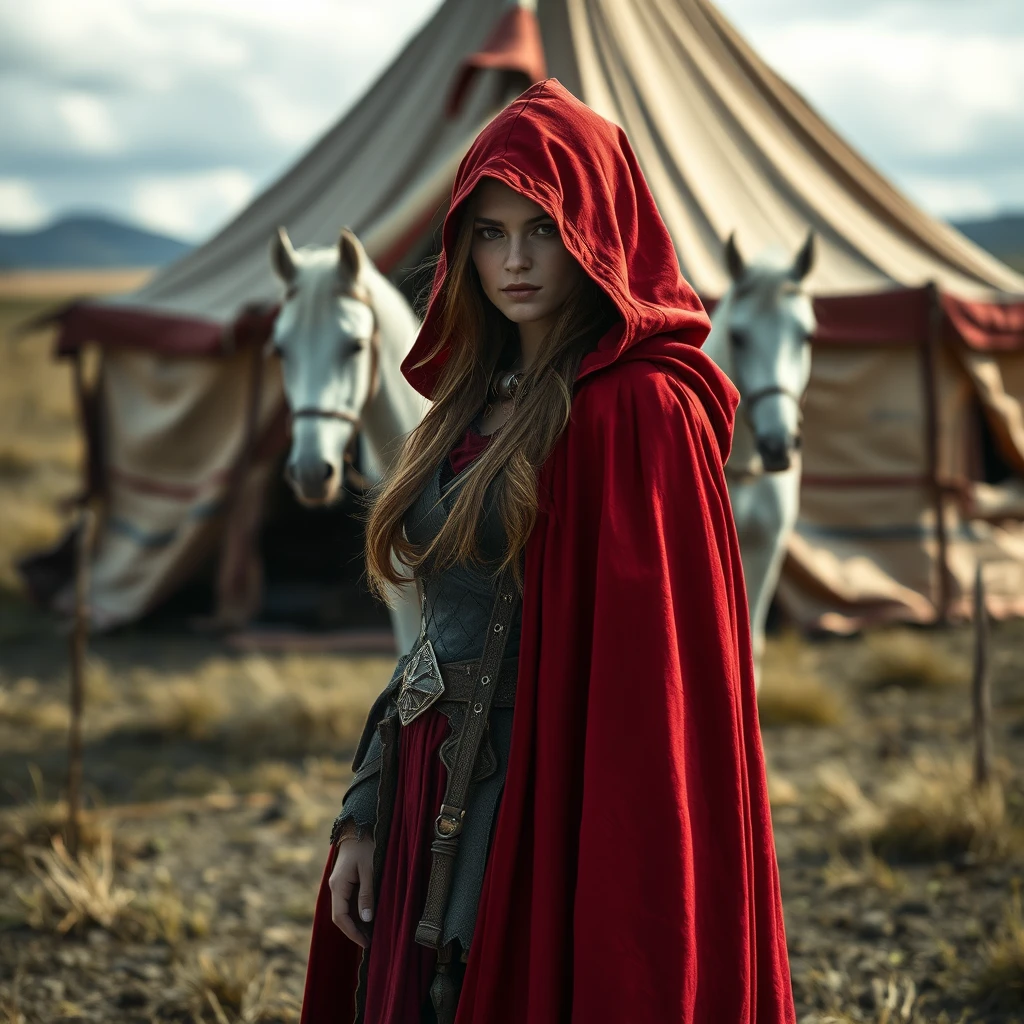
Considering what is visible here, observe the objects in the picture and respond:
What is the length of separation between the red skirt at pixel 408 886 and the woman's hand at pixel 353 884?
22mm

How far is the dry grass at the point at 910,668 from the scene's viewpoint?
666cm

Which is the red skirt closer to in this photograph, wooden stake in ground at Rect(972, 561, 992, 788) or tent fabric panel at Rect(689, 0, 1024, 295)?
wooden stake in ground at Rect(972, 561, 992, 788)

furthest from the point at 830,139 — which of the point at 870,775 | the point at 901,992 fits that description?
the point at 901,992

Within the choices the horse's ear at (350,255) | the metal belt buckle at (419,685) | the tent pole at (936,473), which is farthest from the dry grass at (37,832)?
the tent pole at (936,473)

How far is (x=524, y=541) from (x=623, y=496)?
0.16 meters

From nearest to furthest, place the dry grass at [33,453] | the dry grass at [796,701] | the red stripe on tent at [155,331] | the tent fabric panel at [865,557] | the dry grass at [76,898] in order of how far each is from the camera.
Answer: the dry grass at [76,898] → the dry grass at [796,701] → the red stripe on tent at [155,331] → the tent fabric panel at [865,557] → the dry grass at [33,453]

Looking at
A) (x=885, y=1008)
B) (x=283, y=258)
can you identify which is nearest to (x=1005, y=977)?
(x=885, y=1008)

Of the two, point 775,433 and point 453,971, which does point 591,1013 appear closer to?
point 453,971

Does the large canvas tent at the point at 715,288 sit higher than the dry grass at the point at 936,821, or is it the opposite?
the large canvas tent at the point at 715,288

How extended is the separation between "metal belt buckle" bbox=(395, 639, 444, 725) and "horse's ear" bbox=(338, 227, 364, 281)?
2.18 metres

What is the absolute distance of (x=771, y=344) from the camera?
4.16 m

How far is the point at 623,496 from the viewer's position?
170cm

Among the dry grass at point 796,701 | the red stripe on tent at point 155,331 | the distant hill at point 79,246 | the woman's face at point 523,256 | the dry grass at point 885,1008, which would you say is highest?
the distant hill at point 79,246

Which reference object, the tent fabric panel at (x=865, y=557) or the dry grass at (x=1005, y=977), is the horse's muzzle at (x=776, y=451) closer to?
the dry grass at (x=1005, y=977)
